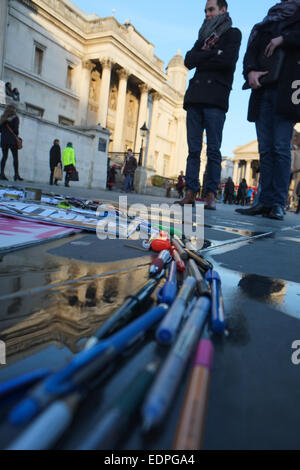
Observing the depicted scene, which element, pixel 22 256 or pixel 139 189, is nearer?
pixel 22 256

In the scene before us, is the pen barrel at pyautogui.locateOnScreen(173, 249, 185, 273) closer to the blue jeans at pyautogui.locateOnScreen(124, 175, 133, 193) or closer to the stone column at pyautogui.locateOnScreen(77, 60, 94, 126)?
the blue jeans at pyautogui.locateOnScreen(124, 175, 133, 193)

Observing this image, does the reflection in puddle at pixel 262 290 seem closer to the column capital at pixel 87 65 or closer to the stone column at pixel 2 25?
the stone column at pixel 2 25

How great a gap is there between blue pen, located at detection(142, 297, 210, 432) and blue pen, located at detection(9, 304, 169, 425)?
69mm

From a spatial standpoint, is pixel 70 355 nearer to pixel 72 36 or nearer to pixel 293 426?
pixel 293 426

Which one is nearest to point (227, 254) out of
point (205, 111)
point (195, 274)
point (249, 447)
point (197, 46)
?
point (195, 274)

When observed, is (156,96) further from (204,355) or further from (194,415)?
(194,415)

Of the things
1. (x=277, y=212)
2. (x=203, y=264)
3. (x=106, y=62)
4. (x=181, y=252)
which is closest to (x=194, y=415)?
(x=203, y=264)

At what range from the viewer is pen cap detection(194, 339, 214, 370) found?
0.45m

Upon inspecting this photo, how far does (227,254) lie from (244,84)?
3011 mm

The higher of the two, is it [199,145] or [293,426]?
[199,145]

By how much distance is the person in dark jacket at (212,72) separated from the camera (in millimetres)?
3805

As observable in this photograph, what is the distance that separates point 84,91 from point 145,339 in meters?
27.5

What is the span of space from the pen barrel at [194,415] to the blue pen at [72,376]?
0.11 meters

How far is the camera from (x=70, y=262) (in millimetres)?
1084
